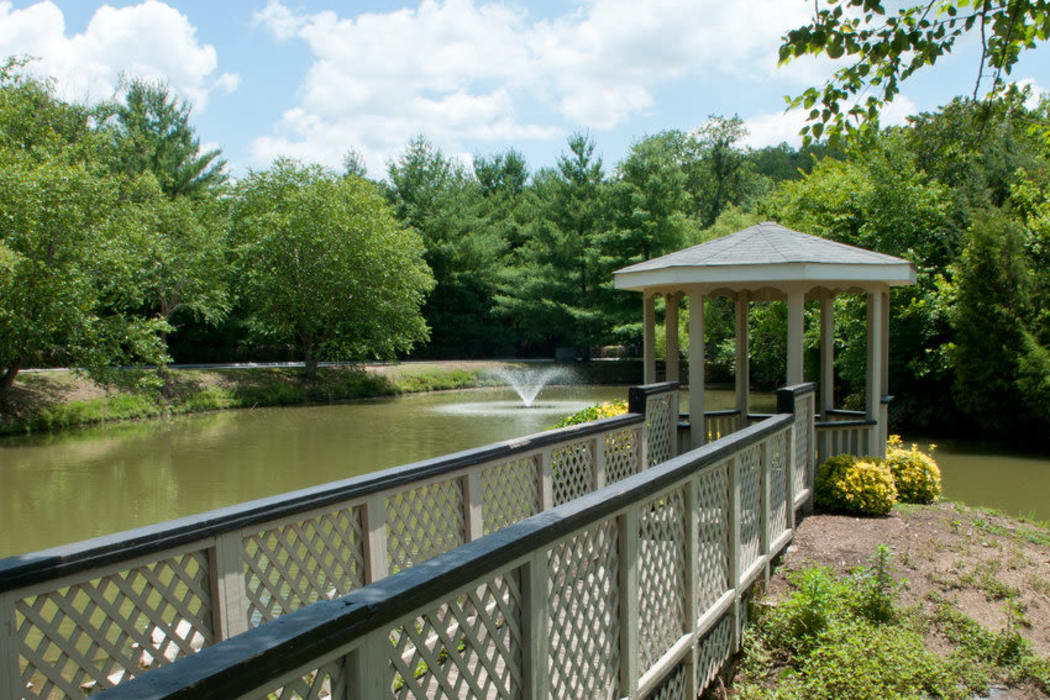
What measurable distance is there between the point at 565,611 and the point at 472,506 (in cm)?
205

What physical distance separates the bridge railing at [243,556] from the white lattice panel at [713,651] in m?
1.52

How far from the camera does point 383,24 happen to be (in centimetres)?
1284

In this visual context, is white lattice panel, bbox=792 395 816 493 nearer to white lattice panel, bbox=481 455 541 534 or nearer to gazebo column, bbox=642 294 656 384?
gazebo column, bbox=642 294 656 384

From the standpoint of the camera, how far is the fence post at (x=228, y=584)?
3412 millimetres

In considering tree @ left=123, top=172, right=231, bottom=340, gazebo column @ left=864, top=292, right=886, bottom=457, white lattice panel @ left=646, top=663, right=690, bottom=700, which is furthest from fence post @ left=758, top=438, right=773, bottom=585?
tree @ left=123, top=172, right=231, bottom=340

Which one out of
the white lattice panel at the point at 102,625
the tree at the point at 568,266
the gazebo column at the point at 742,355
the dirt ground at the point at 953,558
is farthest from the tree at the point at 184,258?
the white lattice panel at the point at 102,625

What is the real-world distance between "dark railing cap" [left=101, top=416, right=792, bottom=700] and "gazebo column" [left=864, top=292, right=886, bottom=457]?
7644mm

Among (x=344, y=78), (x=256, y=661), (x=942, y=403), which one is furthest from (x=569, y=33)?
(x=942, y=403)

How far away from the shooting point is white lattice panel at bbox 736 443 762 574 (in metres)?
5.40

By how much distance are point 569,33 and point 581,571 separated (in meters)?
11.3

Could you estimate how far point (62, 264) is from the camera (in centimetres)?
1962

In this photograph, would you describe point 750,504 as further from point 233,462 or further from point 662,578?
point 233,462

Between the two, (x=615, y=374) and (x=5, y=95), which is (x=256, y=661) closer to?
(x=5, y=95)

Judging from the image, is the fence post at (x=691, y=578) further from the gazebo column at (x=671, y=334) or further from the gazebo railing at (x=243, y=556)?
the gazebo column at (x=671, y=334)
